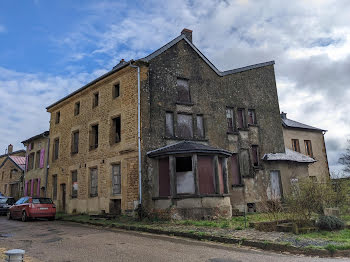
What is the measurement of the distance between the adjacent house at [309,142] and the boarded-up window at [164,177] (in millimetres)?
14524

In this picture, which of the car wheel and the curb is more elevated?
the car wheel

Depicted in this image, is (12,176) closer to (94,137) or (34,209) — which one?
(94,137)

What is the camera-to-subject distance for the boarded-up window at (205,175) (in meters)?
14.9

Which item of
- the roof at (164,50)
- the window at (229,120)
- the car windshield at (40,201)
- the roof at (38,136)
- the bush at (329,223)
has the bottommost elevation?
the bush at (329,223)

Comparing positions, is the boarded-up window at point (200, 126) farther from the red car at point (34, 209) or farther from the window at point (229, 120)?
the red car at point (34, 209)

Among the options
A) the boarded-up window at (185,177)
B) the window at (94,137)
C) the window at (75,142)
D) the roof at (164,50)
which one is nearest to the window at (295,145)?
the roof at (164,50)

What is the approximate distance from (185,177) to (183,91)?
5.59 metres

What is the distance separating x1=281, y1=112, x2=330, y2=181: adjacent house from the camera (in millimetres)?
26328

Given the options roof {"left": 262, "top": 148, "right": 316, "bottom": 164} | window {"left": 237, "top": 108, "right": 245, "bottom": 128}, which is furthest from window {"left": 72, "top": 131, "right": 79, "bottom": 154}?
roof {"left": 262, "top": 148, "right": 316, "bottom": 164}

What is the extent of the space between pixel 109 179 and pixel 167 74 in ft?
22.5

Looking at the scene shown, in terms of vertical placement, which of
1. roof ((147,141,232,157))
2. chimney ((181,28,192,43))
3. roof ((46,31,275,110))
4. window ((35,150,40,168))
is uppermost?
chimney ((181,28,192,43))

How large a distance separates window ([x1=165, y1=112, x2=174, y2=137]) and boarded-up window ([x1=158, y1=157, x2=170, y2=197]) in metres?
1.91

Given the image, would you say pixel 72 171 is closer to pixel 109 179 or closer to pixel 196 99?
pixel 109 179

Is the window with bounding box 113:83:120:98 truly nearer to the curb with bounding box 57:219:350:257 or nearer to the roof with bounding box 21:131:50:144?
the curb with bounding box 57:219:350:257
